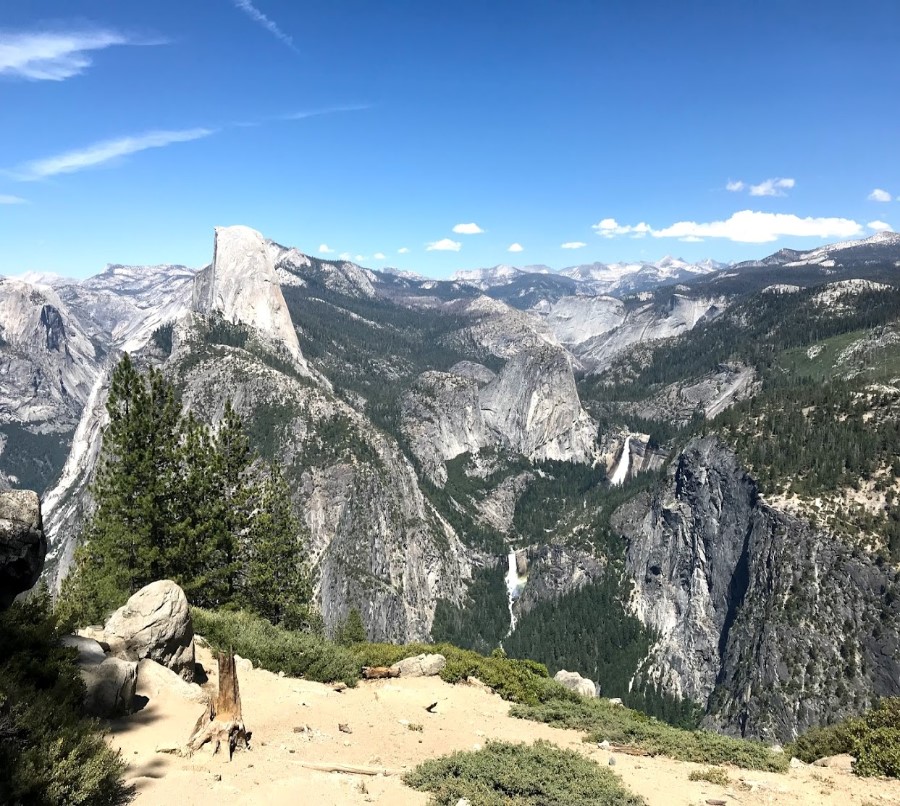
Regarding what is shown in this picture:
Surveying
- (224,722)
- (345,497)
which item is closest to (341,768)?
(224,722)

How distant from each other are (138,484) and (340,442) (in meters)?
134

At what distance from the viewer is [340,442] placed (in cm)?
16550

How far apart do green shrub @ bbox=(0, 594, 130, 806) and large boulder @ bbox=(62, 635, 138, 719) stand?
0.65m

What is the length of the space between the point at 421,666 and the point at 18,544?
1857 cm

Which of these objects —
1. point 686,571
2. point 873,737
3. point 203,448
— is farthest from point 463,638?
point 873,737

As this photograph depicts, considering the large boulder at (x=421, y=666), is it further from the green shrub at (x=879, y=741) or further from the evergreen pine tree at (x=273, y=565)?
the green shrub at (x=879, y=741)

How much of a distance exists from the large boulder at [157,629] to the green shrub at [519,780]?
9.57 metres

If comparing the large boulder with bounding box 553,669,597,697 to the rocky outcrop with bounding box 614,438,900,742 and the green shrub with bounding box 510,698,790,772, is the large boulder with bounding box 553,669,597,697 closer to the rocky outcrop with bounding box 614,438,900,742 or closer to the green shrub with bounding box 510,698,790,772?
the green shrub with bounding box 510,698,790,772

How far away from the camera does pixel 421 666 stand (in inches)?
1088

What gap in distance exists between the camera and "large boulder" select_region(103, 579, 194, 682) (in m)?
19.0

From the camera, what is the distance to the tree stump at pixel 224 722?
14173 mm

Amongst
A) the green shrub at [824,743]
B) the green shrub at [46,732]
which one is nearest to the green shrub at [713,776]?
the green shrub at [824,743]

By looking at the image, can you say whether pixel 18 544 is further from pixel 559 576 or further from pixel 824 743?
pixel 559 576

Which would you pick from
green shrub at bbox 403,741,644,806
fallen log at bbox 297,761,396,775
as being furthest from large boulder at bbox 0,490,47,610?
green shrub at bbox 403,741,644,806
